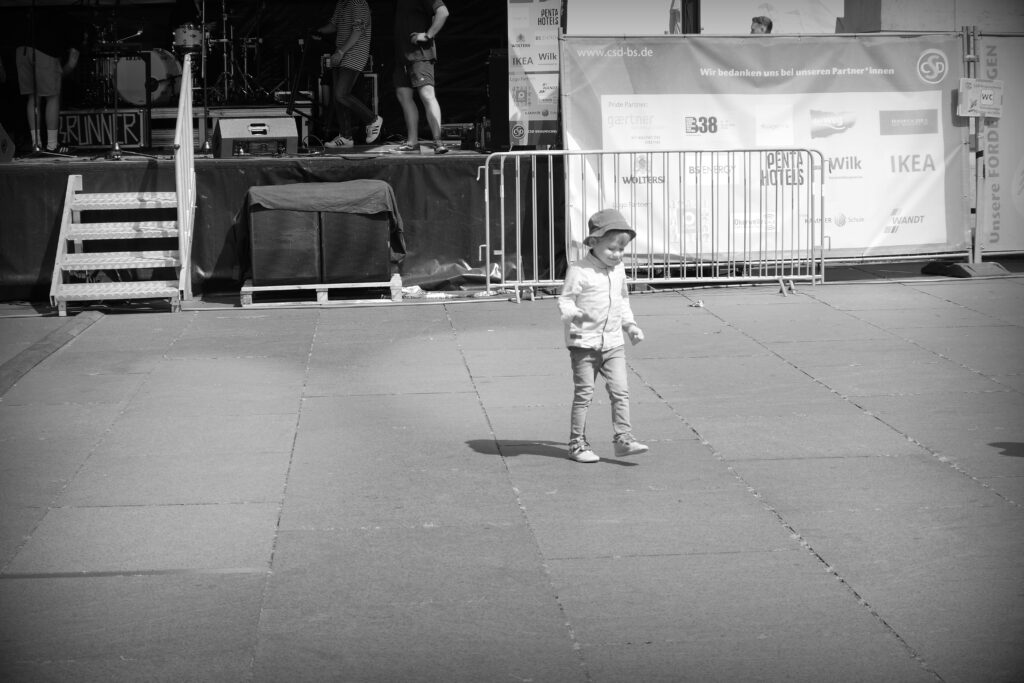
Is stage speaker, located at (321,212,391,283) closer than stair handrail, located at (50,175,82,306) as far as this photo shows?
No

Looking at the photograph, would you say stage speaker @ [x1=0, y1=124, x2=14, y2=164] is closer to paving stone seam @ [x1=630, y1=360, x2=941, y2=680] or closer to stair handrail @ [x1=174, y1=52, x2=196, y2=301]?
stair handrail @ [x1=174, y1=52, x2=196, y2=301]

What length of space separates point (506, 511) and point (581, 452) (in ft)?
3.52

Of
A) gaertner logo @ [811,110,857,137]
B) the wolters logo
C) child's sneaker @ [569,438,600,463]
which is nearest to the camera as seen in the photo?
child's sneaker @ [569,438,600,463]

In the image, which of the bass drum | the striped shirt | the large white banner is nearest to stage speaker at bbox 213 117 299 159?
the striped shirt

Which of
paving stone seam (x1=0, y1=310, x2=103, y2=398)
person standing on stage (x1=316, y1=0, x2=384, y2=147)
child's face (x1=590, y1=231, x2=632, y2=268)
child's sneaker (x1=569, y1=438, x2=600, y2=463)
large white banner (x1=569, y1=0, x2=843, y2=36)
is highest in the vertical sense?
large white banner (x1=569, y1=0, x2=843, y2=36)

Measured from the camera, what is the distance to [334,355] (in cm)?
1141

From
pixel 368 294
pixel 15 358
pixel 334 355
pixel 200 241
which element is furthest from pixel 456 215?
pixel 15 358

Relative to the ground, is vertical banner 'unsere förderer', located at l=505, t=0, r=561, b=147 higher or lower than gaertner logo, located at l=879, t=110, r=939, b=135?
higher

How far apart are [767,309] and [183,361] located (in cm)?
559

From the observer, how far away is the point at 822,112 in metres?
15.0

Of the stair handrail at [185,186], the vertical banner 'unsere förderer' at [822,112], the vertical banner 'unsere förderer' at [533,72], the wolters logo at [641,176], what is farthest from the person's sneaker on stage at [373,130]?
the wolters logo at [641,176]

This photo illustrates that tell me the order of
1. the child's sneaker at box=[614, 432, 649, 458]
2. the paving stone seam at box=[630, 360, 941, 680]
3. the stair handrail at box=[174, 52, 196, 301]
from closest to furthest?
1. the paving stone seam at box=[630, 360, 941, 680]
2. the child's sneaker at box=[614, 432, 649, 458]
3. the stair handrail at box=[174, 52, 196, 301]

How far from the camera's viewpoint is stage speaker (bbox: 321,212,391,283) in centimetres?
1411

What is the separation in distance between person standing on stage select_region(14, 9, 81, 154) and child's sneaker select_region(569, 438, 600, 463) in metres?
12.3
